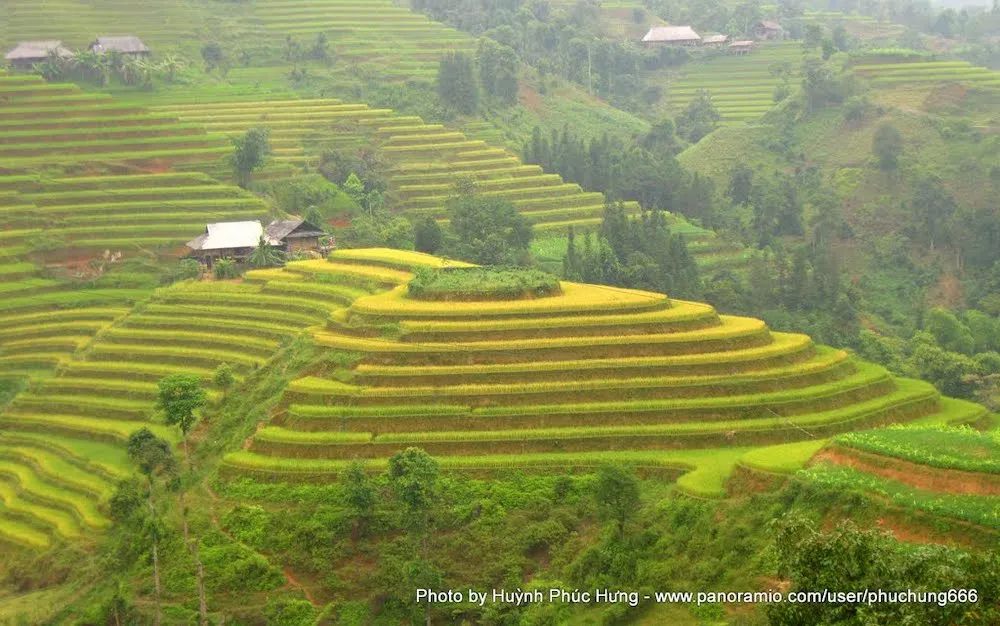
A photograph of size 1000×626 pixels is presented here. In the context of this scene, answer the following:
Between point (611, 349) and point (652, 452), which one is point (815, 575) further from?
point (611, 349)

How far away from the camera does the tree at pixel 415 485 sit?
29.1 meters

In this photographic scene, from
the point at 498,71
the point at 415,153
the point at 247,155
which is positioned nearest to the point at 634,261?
the point at 415,153

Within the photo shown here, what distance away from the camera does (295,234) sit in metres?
53.5

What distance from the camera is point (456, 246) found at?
55.4m

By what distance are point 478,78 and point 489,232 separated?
28369mm

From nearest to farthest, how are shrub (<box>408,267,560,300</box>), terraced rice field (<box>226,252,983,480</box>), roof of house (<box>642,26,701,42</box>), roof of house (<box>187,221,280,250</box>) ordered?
1. terraced rice field (<box>226,252,983,480</box>)
2. shrub (<box>408,267,560,300</box>)
3. roof of house (<box>187,221,280,250</box>)
4. roof of house (<box>642,26,701,42</box>)

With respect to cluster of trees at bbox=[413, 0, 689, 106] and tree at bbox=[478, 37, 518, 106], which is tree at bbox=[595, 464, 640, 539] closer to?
tree at bbox=[478, 37, 518, 106]

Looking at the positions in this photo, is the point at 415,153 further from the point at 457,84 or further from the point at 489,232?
the point at 489,232

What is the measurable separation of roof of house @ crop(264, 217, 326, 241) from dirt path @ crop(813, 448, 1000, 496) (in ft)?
107

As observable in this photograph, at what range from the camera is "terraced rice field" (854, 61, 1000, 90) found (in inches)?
3125

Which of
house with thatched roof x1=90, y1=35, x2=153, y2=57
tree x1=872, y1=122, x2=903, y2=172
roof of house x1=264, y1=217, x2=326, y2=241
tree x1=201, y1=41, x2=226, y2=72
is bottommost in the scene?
roof of house x1=264, y1=217, x2=326, y2=241

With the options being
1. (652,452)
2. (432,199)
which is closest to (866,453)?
(652,452)

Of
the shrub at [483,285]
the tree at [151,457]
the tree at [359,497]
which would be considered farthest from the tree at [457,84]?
the tree at [359,497]

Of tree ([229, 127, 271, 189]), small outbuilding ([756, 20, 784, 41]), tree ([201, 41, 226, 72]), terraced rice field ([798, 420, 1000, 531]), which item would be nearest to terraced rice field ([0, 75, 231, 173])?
tree ([229, 127, 271, 189])
